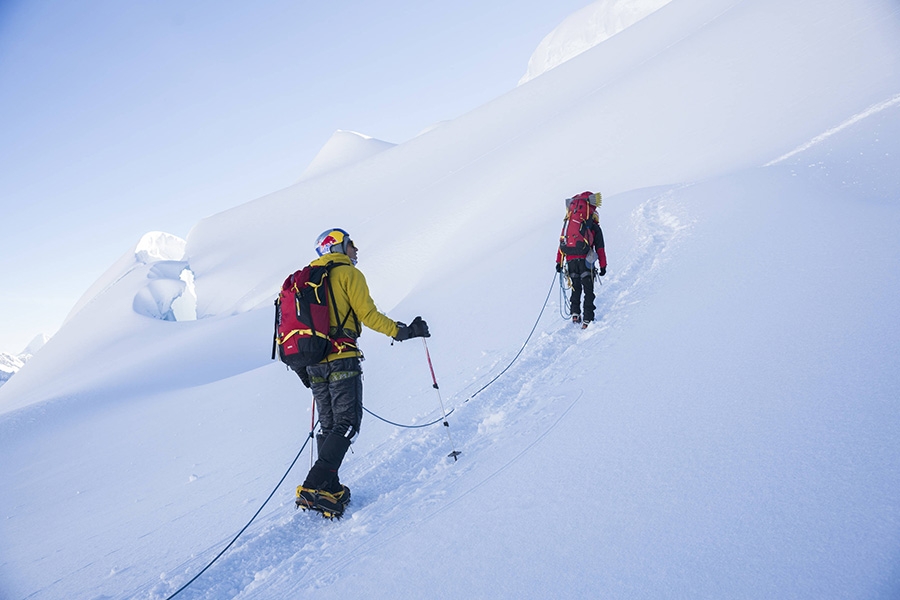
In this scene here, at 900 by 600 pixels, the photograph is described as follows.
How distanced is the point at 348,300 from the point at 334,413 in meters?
0.94

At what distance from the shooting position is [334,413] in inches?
147

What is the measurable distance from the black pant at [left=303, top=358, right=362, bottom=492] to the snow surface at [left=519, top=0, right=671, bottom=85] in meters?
138

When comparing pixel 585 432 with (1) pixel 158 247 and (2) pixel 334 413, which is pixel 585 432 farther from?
(1) pixel 158 247

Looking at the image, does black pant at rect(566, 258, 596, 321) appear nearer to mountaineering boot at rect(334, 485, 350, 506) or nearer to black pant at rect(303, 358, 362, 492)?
black pant at rect(303, 358, 362, 492)

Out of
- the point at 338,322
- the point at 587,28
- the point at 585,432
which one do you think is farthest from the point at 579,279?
the point at 587,28

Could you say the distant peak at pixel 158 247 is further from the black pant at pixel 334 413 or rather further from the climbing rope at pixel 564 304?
the black pant at pixel 334 413

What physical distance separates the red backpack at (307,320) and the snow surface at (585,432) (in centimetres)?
127

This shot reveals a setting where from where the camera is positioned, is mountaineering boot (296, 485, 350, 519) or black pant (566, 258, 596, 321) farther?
black pant (566, 258, 596, 321)

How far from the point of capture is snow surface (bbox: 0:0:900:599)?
231 centimetres

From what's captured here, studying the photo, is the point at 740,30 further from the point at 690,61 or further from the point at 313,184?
the point at 313,184

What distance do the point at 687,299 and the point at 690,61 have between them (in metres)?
24.3

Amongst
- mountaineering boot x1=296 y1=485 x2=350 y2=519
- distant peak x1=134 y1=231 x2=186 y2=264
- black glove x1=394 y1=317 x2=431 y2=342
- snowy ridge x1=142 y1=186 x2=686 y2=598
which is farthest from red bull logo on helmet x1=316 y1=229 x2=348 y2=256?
distant peak x1=134 y1=231 x2=186 y2=264

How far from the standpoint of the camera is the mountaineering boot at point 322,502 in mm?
3441

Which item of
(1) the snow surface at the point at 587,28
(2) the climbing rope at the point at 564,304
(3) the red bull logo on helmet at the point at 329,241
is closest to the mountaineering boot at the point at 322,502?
(3) the red bull logo on helmet at the point at 329,241
